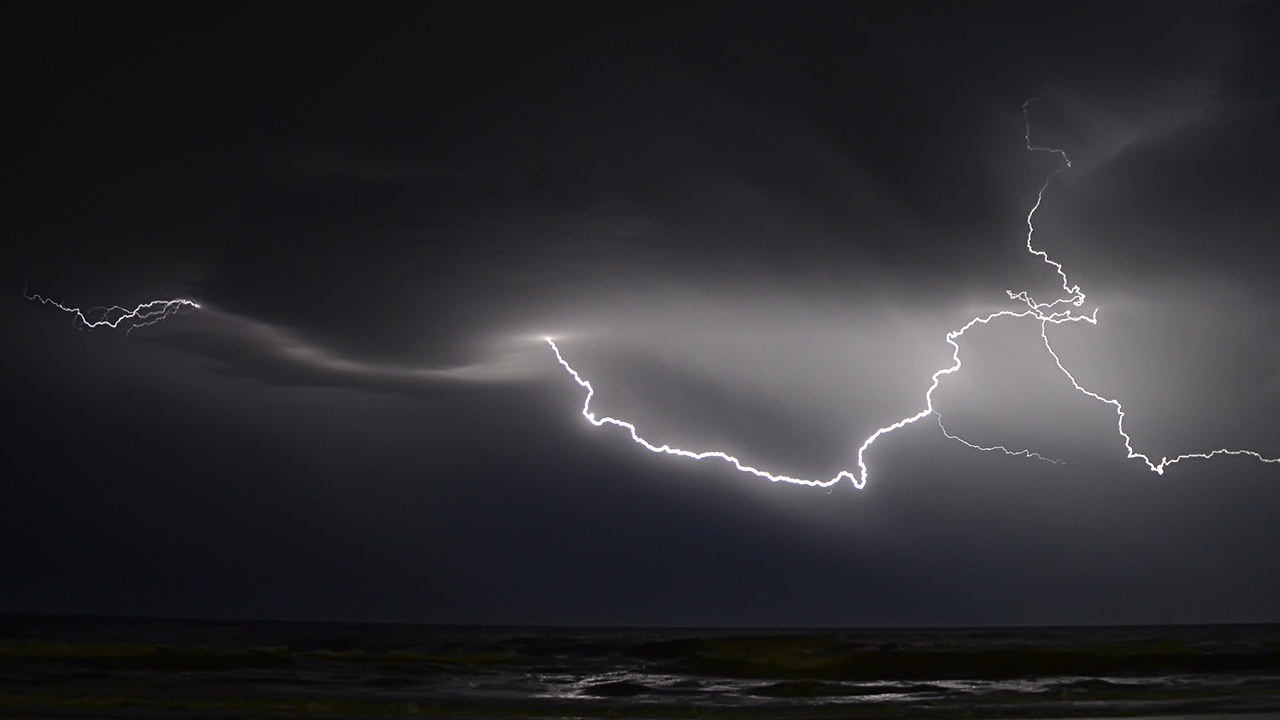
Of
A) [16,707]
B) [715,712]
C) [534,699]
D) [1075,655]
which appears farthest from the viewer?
[1075,655]

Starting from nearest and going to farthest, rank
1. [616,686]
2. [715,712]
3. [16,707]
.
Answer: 1. [16,707]
2. [715,712]
3. [616,686]

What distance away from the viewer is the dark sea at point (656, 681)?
12039mm

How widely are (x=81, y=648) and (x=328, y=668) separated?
28.3ft

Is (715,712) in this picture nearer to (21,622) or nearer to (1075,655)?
(1075,655)

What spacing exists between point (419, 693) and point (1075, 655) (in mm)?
17158

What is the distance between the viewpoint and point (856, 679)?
1786 centimetres

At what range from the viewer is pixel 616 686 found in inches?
662

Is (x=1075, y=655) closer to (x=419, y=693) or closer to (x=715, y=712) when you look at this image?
(x=715, y=712)

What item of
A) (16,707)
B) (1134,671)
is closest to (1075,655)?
(1134,671)

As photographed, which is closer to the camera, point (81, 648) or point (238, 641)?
point (81, 648)

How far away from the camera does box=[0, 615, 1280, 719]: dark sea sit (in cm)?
1204

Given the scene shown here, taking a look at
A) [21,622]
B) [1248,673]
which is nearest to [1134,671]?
[1248,673]

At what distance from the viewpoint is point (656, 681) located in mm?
17766

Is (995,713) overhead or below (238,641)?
overhead
